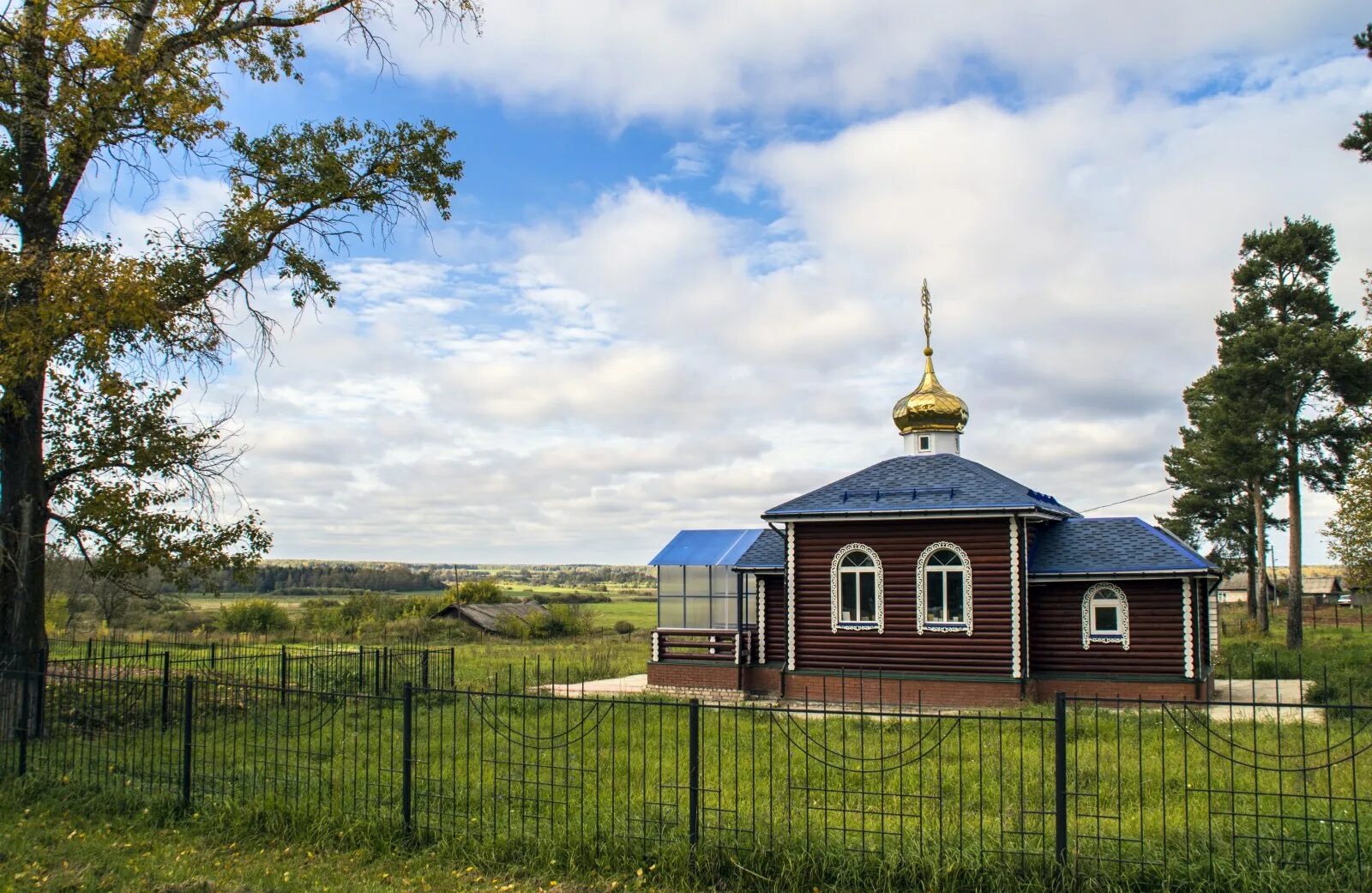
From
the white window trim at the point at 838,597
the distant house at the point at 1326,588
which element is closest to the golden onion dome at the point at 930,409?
the white window trim at the point at 838,597

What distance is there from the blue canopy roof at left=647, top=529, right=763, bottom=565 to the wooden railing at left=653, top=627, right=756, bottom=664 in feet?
5.42

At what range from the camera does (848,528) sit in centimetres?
1819

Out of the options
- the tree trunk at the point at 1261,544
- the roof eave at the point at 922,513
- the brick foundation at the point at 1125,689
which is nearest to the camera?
the brick foundation at the point at 1125,689

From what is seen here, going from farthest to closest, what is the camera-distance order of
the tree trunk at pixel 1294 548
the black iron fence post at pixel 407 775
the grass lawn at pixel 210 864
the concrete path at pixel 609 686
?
1. the tree trunk at pixel 1294 548
2. the concrete path at pixel 609 686
3. the black iron fence post at pixel 407 775
4. the grass lawn at pixel 210 864

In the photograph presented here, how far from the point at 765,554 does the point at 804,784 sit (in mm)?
10448

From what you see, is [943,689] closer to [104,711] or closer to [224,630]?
[104,711]

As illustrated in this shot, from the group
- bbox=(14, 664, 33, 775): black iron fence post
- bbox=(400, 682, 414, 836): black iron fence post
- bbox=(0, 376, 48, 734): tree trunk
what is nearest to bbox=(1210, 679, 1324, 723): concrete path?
bbox=(400, 682, 414, 836): black iron fence post

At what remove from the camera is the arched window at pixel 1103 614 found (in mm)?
17312

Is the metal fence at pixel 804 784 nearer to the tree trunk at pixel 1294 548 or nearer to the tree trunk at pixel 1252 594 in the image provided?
the tree trunk at pixel 1294 548

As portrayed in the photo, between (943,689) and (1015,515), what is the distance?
10.2 ft

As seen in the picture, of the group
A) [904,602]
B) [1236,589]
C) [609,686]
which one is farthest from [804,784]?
[1236,589]

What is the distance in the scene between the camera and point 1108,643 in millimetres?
→ 17344

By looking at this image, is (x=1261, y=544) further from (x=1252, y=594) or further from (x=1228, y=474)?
(x=1252, y=594)

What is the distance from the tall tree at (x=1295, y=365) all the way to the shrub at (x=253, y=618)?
3727cm
